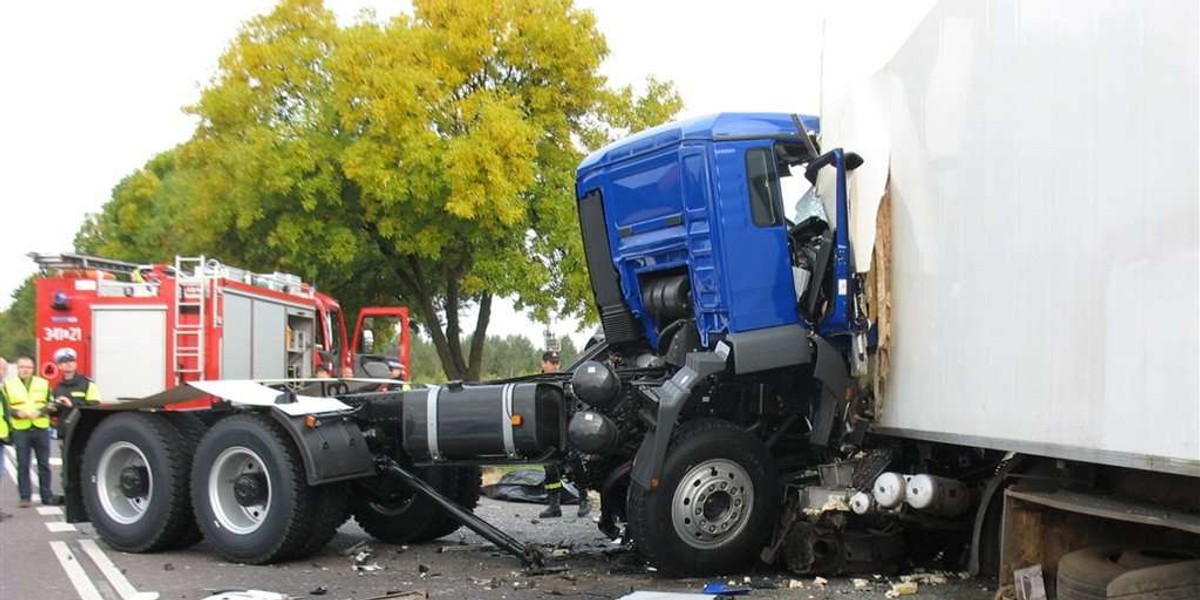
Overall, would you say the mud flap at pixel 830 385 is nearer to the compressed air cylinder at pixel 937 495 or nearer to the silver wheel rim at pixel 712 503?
the silver wheel rim at pixel 712 503

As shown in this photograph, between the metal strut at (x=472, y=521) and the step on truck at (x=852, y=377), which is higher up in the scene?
the step on truck at (x=852, y=377)

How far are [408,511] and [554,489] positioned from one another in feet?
3.69

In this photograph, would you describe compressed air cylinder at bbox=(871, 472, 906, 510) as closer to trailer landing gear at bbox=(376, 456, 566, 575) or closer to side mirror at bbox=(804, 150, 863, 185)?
side mirror at bbox=(804, 150, 863, 185)

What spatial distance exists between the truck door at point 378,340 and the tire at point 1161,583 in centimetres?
1159

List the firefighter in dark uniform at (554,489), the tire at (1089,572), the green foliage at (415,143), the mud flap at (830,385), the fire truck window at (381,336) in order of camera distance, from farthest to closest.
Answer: the green foliage at (415,143)
the fire truck window at (381,336)
the firefighter in dark uniform at (554,489)
the mud flap at (830,385)
the tire at (1089,572)

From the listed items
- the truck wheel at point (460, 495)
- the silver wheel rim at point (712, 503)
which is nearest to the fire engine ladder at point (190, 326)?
Answer: the truck wheel at point (460, 495)

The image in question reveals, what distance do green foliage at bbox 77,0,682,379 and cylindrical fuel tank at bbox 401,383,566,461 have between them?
35.2 ft

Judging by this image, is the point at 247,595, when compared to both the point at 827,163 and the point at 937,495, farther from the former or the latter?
the point at 827,163

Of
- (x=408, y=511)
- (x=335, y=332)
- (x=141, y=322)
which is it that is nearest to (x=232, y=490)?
(x=408, y=511)

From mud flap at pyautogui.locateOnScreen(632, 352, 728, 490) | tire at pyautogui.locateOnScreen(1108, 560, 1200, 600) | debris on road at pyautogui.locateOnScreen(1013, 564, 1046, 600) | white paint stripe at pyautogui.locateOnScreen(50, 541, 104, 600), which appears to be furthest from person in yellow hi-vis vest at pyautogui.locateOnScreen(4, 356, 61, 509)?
tire at pyautogui.locateOnScreen(1108, 560, 1200, 600)

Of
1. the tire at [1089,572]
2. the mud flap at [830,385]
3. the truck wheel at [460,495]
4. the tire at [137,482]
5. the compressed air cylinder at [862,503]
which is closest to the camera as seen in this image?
the tire at [1089,572]

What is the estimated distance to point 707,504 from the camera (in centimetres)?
644

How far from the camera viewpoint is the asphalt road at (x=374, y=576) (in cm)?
628

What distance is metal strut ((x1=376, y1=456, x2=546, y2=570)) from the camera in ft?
23.0
